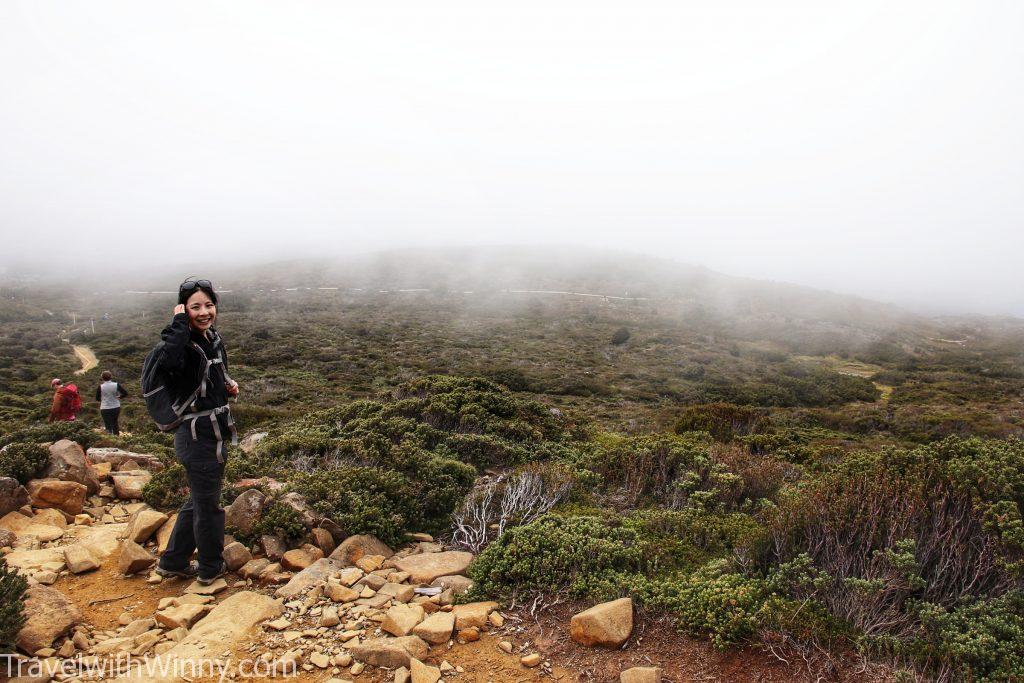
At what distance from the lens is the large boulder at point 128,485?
18.0 feet

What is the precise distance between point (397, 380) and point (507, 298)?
1347 inches

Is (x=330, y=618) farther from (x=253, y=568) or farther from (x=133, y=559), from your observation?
(x=133, y=559)

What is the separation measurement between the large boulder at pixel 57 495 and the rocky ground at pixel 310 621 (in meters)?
0.28

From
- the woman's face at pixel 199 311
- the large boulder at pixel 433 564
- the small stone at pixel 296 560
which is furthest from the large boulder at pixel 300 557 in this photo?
the woman's face at pixel 199 311

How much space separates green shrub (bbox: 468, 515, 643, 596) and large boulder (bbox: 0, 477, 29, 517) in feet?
13.8

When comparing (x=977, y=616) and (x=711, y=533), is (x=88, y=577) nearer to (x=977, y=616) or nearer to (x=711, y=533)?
(x=711, y=533)

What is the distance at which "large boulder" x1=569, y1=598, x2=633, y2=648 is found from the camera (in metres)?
3.15

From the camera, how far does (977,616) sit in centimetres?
302

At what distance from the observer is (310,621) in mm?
3494

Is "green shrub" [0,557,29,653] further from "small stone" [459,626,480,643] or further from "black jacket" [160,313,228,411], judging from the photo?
"small stone" [459,626,480,643]

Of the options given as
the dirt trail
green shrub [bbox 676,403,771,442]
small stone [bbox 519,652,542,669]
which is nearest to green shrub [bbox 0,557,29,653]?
small stone [bbox 519,652,542,669]

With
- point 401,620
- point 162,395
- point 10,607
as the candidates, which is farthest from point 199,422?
point 401,620

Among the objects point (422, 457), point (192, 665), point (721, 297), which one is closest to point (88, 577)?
point (192, 665)

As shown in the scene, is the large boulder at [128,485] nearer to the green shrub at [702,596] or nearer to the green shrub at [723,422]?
the green shrub at [702,596]
